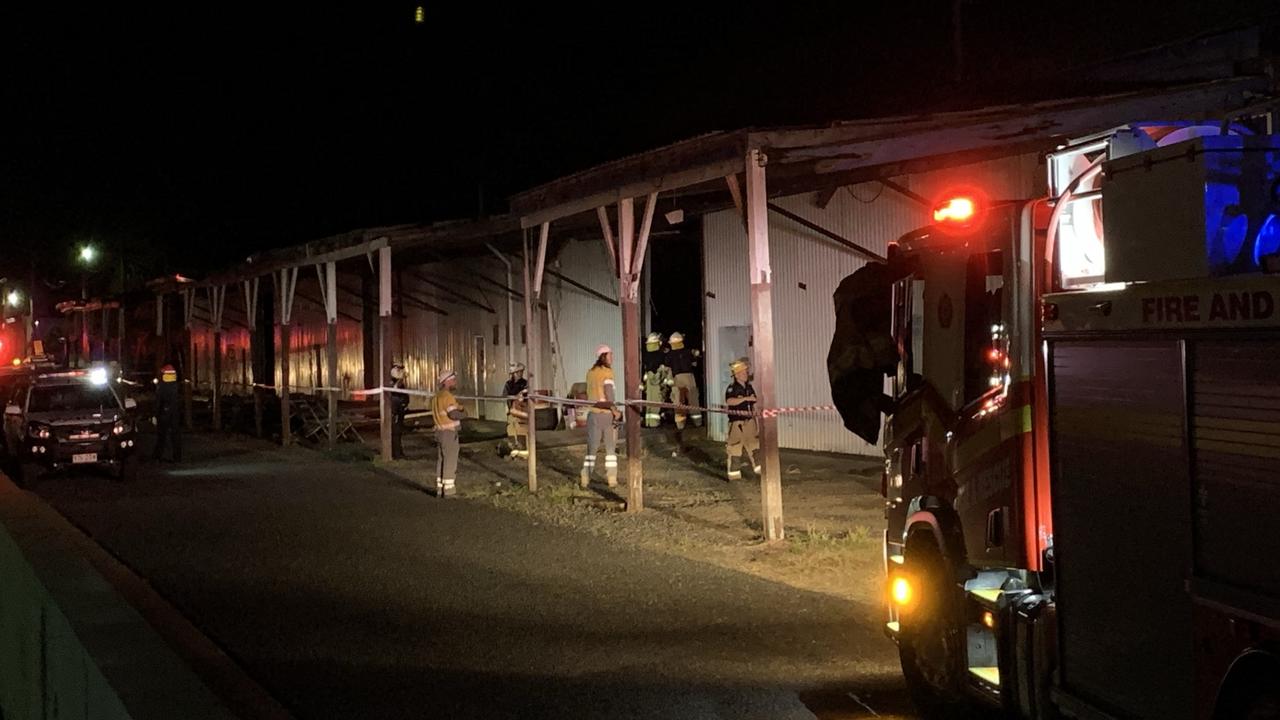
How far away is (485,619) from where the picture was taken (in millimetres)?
8609

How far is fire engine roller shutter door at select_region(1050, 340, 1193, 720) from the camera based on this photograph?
389 centimetres

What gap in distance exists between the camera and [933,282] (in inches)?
235

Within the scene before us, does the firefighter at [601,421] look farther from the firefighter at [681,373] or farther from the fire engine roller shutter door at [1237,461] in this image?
the fire engine roller shutter door at [1237,461]

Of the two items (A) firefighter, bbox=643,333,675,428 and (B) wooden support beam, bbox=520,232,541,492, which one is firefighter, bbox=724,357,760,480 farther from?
(A) firefighter, bbox=643,333,675,428

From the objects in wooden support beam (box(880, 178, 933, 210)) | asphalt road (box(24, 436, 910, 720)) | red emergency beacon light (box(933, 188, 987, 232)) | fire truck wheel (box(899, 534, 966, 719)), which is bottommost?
asphalt road (box(24, 436, 910, 720))

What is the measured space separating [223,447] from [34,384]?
5.48 meters

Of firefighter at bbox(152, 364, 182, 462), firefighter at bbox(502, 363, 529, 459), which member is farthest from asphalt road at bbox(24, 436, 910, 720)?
firefighter at bbox(152, 364, 182, 462)

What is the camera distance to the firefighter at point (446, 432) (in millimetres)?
14945

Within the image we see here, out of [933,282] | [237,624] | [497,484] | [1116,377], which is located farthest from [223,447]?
[1116,377]

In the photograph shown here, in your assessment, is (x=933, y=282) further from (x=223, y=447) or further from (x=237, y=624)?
(x=223, y=447)

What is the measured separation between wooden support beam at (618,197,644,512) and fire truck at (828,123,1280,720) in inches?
Result: 290

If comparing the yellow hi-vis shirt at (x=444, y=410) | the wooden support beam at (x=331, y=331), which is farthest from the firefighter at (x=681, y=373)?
the yellow hi-vis shirt at (x=444, y=410)

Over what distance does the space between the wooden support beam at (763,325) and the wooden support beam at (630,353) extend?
2455 mm

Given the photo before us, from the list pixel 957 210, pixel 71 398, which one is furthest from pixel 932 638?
pixel 71 398
